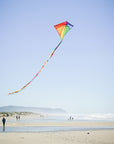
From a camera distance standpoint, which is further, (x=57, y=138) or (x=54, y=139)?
(x=57, y=138)

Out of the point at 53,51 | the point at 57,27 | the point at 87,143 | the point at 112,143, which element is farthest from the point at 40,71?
the point at 112,143

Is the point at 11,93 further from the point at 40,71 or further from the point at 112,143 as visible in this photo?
the point at 112,143

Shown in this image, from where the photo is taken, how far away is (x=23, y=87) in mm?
9234

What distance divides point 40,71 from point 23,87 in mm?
1186

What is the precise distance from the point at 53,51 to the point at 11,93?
323 cm

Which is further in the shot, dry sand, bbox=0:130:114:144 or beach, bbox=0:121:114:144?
beach, bbox=0:121:114:144

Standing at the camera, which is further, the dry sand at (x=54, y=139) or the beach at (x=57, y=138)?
the beach at (x=57, y=138)

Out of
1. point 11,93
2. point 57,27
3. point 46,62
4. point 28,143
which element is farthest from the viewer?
point 28,143

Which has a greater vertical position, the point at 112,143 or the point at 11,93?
the point at 11,93

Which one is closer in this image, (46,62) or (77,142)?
(46,62)

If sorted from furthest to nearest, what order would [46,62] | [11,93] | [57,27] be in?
[57,27]
[46,62]
[11,93]

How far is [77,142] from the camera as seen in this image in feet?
41.7

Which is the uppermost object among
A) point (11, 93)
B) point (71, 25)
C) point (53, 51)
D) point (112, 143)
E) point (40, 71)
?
point (71, 25)

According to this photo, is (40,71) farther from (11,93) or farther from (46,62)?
(11,93)
